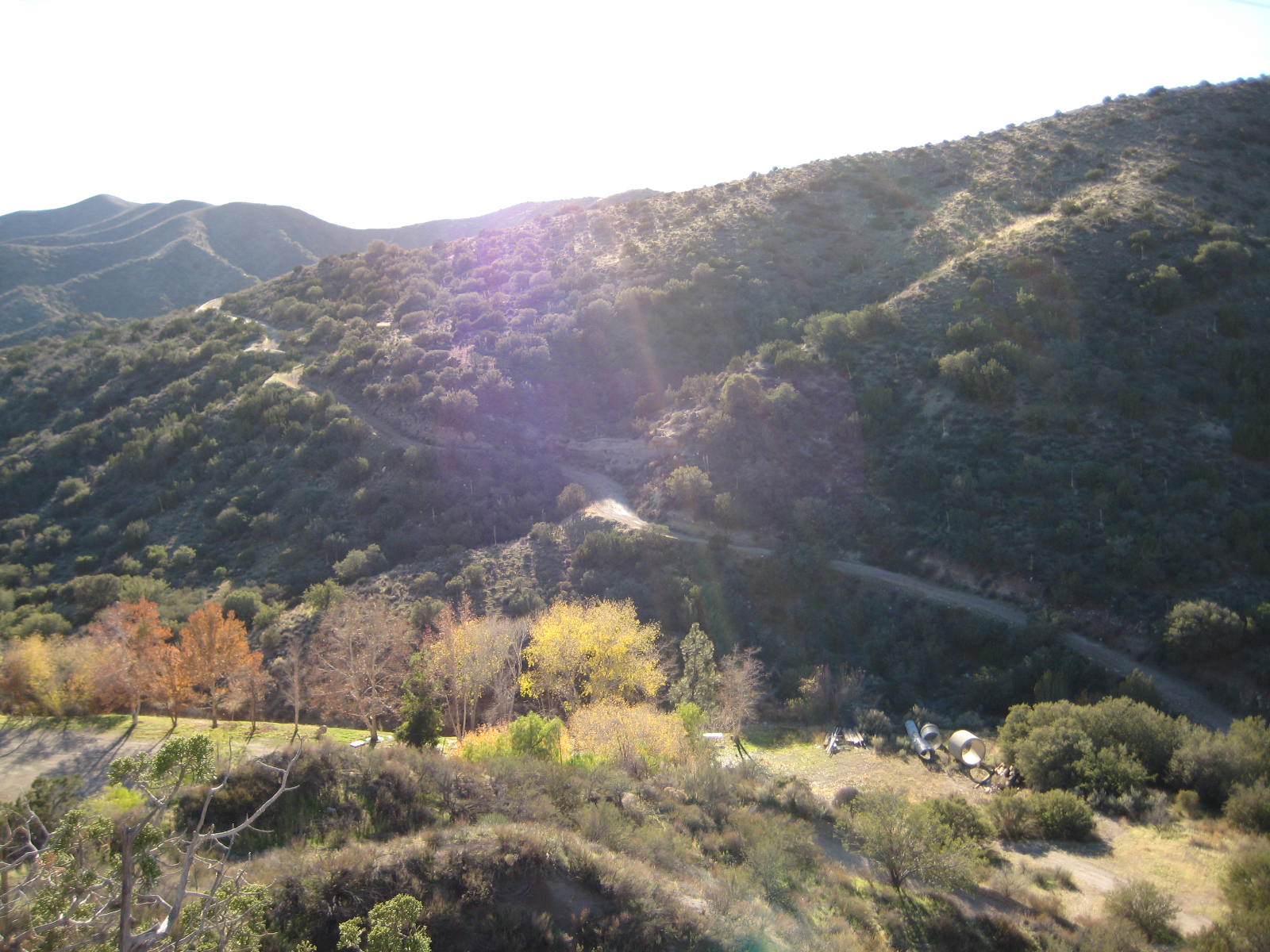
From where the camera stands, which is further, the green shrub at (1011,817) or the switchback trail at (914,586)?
the switchback trail at (914,586)

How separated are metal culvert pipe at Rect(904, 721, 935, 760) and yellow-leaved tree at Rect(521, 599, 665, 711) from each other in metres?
8.59

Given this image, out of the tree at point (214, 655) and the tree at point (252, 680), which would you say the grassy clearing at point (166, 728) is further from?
the tree at point (214, 655)

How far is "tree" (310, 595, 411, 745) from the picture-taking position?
2323 cm

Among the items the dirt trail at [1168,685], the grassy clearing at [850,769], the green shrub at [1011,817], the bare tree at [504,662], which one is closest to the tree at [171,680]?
the bare tree at [504,662]

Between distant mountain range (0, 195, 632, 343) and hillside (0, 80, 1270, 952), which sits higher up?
distant mountain range (0, 195, 632, 343)

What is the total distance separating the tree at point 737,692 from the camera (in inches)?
941

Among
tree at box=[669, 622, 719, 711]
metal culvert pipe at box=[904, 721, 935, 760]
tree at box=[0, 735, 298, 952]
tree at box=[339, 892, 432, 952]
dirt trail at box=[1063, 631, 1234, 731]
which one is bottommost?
metal culvert pipe at box=[904, 721, 935, 760]

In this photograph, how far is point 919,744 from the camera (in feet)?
76.1

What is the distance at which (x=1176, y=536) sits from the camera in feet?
92.7

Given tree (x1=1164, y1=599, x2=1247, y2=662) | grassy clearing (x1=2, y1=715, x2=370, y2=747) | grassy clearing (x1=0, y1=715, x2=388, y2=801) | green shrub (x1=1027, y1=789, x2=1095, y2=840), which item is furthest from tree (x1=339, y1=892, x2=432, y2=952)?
tree (x1=1164, y1=599, x2=1247, y2=662)

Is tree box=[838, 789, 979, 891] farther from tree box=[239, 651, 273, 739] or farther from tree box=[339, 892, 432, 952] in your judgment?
tree box=[239, 651, 273, 739]

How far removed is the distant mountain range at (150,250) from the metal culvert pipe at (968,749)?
76.7 meters

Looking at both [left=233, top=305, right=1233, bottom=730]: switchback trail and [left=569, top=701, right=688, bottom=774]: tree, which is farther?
[left=233, top=305, right=1233, bottom=730]: switchback trail

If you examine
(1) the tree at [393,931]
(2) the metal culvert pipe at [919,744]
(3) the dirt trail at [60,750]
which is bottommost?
(2) the metal culvert pipe at [919,744]
